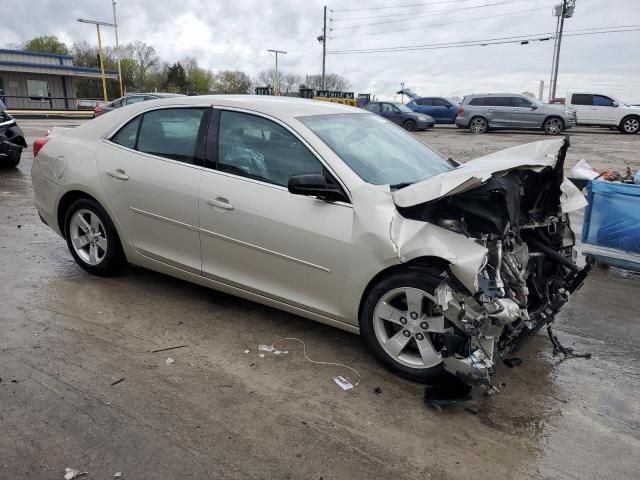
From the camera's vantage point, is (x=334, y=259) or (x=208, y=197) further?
(x=208, y=197)

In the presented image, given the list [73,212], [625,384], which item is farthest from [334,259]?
[73,212]

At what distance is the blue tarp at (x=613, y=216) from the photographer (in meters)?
5.39

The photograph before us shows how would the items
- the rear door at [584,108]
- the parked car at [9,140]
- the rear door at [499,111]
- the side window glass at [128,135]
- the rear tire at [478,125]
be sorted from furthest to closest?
the rear door at [584,108] < the rear tire at [478,125] < the rear door at [499,111] < the parked car at [9,140] < the side window glass at [128,135]

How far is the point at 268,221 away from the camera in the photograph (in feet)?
11.9

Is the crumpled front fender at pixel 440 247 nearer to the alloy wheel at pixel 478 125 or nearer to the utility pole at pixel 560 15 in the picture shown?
the alloy wheel at pixel 478 125

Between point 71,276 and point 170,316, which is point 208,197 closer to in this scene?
point 170,316

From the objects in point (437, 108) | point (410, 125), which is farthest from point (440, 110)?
point (410, 125)

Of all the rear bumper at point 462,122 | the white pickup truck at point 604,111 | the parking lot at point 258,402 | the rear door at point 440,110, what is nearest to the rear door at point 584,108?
the white pickup truck at point 604,111

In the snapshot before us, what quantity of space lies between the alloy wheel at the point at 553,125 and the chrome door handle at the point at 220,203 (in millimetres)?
22290

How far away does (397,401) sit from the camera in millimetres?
3143

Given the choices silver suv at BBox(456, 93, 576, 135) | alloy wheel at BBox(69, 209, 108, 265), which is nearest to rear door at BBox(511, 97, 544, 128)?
silver suv at BBox(456, 93, 576, 135)

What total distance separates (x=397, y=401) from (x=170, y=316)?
78.2 inches

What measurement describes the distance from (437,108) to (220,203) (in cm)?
2752

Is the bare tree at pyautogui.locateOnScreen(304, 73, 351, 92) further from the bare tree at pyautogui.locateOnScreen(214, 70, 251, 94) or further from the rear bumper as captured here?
the rear bumper
